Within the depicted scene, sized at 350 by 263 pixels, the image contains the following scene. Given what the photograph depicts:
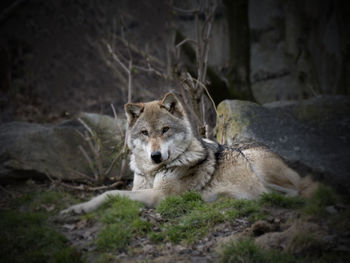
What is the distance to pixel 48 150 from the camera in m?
7.28

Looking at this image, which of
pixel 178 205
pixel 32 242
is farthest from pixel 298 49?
pixel 32 242


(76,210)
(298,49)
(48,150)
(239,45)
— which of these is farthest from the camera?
(298,49)

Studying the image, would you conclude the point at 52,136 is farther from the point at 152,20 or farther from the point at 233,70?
the point at 152,20

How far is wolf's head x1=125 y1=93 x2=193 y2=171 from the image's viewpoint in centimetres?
465

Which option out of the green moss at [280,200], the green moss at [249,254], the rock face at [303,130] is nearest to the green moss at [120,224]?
the green moss at [249,254]

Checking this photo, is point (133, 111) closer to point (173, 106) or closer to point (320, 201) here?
point (173, 106)

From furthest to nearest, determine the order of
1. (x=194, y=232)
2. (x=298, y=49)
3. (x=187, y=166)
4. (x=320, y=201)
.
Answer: (x=298, y=49) < (x=187, y=166) < (x=320, y=201) < (x=194, y=232)

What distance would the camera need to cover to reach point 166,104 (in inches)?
194

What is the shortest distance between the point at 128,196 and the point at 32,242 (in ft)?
4.48

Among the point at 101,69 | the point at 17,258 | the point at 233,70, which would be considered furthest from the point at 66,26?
the point at 17,258

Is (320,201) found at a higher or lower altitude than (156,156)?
lower

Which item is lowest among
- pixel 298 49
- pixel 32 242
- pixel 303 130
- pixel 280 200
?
pixel 32 242

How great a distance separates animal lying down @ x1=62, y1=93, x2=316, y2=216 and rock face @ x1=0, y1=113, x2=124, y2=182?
2.04 metres

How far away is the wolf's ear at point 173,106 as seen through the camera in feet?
16.1
